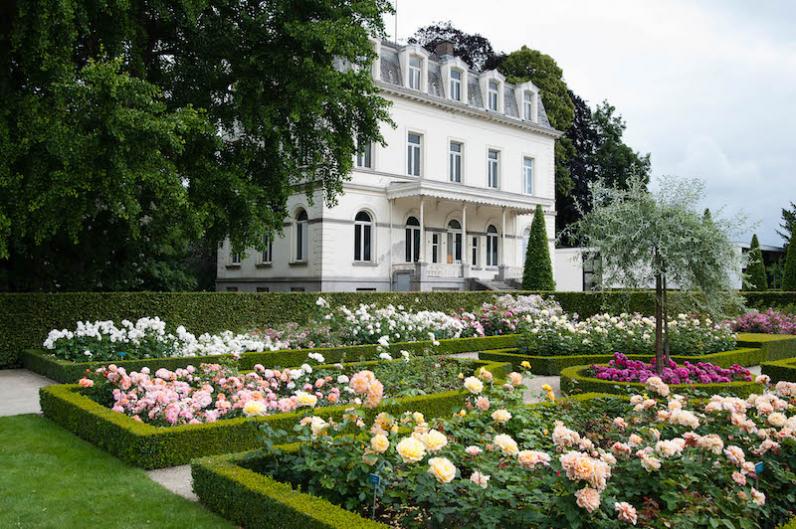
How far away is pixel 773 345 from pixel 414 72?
18.4 metres

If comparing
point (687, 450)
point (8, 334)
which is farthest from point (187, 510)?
point (8, 334)

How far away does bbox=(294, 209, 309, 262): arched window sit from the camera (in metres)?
26.2

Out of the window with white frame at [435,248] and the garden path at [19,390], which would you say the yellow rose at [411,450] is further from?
the window with white frame at [435,248]

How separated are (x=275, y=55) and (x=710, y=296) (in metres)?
9.23

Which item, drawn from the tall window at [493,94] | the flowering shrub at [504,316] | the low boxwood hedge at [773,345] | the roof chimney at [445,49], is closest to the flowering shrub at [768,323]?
the low boxwood hedge at [773,345]

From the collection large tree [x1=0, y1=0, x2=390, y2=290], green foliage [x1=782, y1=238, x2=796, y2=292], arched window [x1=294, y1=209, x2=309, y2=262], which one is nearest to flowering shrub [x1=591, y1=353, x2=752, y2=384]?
large tree [x1=0, y1=0, x2=390, y2=290]

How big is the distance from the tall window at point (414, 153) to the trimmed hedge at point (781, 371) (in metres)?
18.7

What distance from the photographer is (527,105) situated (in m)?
33.0

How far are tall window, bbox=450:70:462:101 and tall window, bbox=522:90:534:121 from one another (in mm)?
4314

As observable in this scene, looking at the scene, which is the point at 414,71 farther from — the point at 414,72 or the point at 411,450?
the point at 411,450

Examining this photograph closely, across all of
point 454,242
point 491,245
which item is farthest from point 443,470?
point 491,245

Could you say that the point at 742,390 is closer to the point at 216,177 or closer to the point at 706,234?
the point at 706,234

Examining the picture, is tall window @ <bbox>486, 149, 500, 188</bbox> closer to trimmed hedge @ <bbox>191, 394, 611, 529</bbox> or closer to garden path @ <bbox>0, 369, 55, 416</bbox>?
garden path @ <bbox>0, 369, 55, 416</bbox>

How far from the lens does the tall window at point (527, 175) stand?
1287 inches
